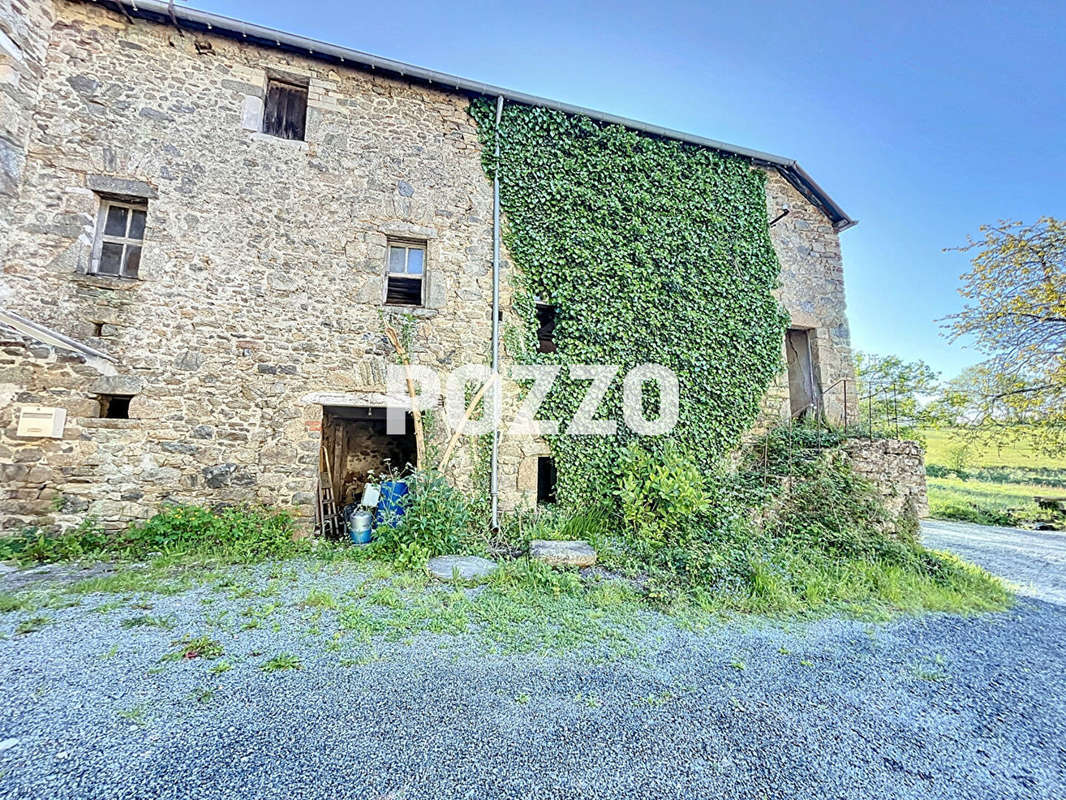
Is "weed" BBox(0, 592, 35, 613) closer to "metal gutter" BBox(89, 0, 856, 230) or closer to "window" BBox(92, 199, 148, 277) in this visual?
"window" BBox(92, 199, 148, 277)

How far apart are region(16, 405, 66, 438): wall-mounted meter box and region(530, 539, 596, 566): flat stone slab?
507 centimetres

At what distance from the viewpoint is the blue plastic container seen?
4.87 m

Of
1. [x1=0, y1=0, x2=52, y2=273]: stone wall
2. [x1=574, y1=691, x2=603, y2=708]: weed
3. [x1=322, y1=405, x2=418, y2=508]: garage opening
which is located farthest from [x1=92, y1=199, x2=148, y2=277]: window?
[x1=574, y1=691, x2=603, y2=708]: weed

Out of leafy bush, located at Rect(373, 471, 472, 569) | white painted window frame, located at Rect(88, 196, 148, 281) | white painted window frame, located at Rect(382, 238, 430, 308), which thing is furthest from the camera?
white painted window frame, located at Rect(382, 238, 430, 308)

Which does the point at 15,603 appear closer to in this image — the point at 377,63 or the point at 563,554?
the point at 563,554

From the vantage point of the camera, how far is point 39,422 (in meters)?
4.21

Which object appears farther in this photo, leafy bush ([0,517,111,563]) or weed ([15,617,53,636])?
leafy bush ([0,517,111,563])

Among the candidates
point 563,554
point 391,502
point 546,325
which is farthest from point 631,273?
point 391,502

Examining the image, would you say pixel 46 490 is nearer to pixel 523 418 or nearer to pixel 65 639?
pixel 65 639

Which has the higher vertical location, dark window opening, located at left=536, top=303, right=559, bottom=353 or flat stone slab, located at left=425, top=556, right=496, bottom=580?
dark window opening, located at left=536, top=303, right=559, bottom=353

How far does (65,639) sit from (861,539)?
23.7ft

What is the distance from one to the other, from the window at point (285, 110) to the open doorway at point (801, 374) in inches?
320

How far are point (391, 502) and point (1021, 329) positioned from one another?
11.7m

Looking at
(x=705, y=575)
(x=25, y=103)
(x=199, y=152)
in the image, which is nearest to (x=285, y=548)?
(x=705, y=575)
